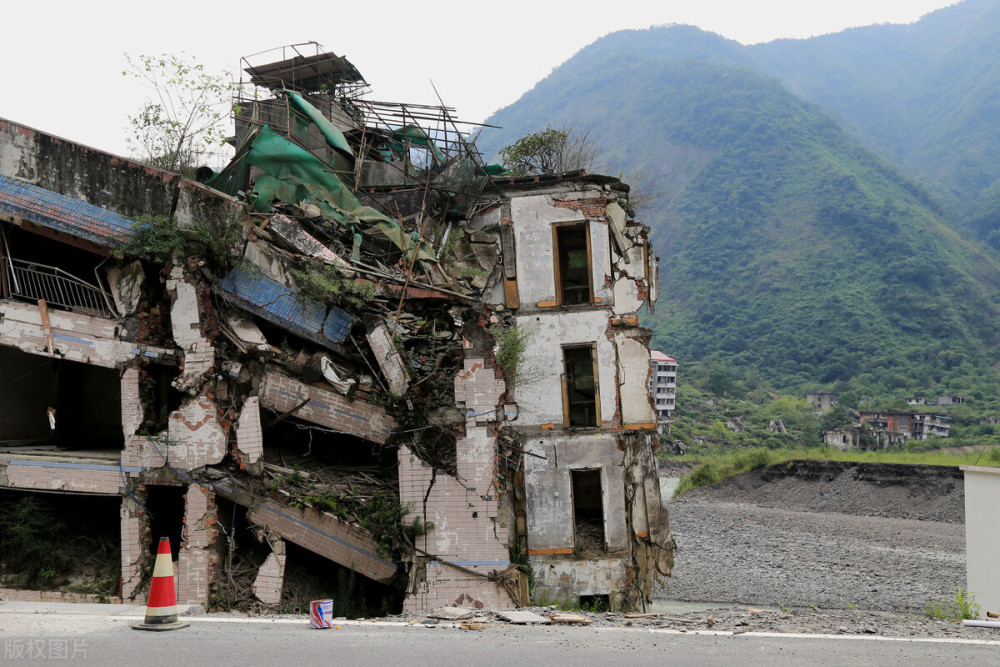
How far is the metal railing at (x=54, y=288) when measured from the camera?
1073 centimetres

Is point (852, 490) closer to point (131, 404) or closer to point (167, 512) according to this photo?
point (167, 512)

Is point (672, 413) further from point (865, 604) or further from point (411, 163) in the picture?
point (411, 163)

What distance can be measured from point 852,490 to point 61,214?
37752 mm

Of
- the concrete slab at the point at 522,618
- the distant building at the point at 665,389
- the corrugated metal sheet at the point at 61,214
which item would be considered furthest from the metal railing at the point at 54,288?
the distant building at the point at 665,389

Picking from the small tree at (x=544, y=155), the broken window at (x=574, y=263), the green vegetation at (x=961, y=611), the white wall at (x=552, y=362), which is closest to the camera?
the green vegetation at (x=961, y=611)

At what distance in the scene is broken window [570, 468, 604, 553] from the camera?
13852 mm

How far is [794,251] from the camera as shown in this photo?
8888 centimetres

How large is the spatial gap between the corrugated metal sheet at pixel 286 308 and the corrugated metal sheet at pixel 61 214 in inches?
65.7

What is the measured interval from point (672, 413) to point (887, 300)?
30584mm

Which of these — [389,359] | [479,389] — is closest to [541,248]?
[479,389]

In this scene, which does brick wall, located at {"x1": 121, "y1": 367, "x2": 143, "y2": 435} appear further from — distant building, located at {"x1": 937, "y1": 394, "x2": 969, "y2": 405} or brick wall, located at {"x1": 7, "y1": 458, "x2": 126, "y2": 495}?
distant building, located at {"x1": 937, "y1": 394, "x2": 969, "y2": 405}

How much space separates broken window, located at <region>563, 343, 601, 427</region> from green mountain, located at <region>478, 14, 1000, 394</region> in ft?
95.5

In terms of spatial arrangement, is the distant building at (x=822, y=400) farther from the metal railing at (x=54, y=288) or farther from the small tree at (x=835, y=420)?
the metal railing at (x=54, y=288)

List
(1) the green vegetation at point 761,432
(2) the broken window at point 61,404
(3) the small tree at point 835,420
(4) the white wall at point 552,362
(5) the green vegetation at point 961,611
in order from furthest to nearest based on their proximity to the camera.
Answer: (3) the small tree at point 835,420 → (1) the green vegetation at point 761,432 → (4) the white wall at point 552,362 → (2) the broken window at point 61,404 → (5) the green vegetation at point 961,611
